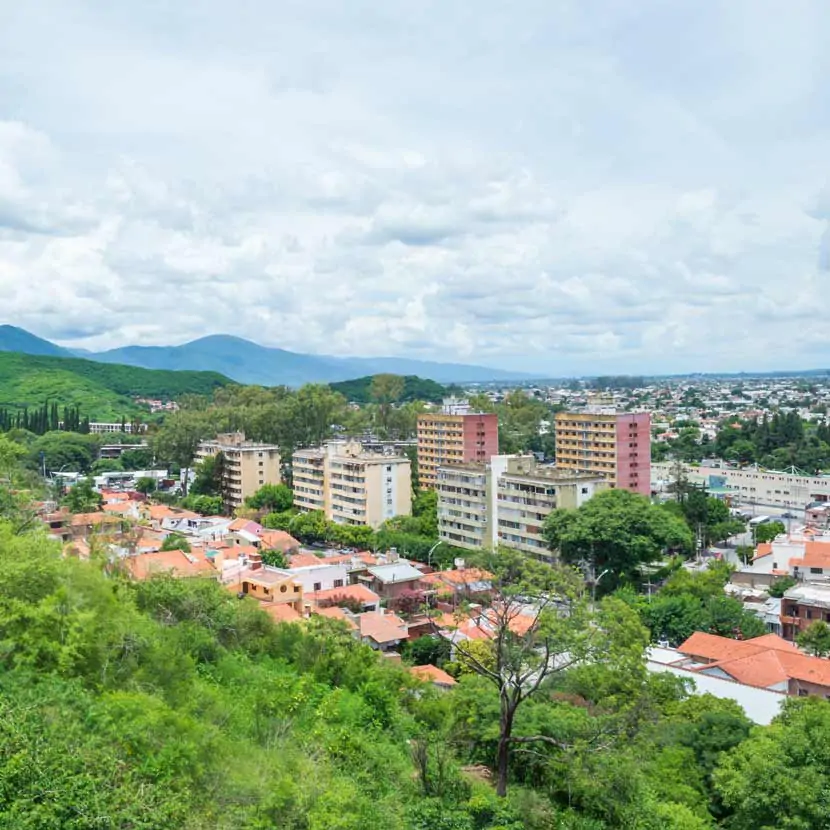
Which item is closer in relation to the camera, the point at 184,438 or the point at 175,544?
the point at 175,544

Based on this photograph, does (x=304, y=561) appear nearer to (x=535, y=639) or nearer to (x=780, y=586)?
(x=780, y=586)

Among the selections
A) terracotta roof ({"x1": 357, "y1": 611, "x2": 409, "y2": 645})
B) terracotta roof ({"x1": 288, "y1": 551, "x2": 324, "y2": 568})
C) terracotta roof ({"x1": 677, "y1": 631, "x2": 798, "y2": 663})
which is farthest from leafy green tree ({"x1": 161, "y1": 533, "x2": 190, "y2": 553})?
terracotta roof ({"x1": 677, "y1": 631, "x2": 798, "y2": 663})

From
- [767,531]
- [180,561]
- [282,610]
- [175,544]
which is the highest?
[180,561]

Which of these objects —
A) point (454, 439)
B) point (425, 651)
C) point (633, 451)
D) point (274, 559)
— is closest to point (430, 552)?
point (274, 559)

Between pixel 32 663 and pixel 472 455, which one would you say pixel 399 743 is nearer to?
pixel 32 663

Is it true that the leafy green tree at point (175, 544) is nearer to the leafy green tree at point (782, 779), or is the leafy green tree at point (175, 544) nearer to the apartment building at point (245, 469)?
the apartment building at point (245, 469)
